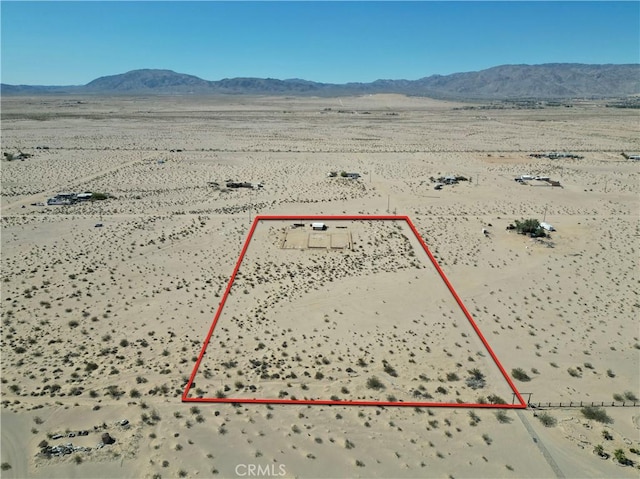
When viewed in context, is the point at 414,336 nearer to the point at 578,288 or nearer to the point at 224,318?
the point at 224,318

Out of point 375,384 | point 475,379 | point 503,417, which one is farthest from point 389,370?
point 503,417

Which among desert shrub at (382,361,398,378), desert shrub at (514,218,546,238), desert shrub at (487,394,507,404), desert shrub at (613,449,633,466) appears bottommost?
desert shrub at (613,449,633,466)

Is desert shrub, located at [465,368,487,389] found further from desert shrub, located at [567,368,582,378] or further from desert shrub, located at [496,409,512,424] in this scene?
desert shrub, located at [567,368,582,378]

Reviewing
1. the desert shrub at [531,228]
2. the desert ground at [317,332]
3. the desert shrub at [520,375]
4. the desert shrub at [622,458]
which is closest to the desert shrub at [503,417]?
the desert ground at [317,332]

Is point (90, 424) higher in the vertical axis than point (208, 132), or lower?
lower

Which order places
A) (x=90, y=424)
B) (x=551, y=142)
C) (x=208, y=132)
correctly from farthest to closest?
(x=208, y=132)
(x=551, y=142)
(x=90, y=424)

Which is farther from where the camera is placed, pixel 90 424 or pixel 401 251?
pixel 401 251

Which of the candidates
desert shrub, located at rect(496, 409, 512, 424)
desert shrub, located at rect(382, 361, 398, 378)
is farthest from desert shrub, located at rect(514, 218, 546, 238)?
desert shrub, located at rect(496, 409, 512, 424)

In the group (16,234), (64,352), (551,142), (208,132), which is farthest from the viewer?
(208,132)

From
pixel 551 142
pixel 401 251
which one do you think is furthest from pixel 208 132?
pixel 401 251
